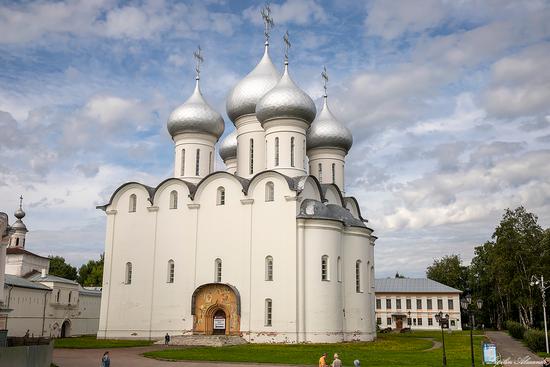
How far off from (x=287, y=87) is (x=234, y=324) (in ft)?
42.9

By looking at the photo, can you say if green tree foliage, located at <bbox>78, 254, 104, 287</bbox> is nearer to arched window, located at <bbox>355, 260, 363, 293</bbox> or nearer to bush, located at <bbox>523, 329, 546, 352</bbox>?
arched window, located at <bbox>355, 260, 363, 293</bbox>

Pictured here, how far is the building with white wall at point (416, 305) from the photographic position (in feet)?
176

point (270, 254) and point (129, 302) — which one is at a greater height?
point (270, 254)

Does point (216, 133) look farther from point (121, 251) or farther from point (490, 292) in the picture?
point (490, 292)

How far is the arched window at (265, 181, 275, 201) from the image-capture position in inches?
1185

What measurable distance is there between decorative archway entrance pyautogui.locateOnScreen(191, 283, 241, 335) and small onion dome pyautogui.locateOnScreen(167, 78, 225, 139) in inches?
387

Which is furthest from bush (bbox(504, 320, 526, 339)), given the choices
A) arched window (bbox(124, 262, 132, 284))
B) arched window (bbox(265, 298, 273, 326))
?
arched window (bbox(124, 262, 132, 284))

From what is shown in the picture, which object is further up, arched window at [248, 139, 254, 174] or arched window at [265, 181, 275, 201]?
arched window at [248, 139, 254, 174]

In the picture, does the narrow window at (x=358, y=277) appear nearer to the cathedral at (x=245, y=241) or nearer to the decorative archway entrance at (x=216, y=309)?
the cathedral at (x=245, y=241)

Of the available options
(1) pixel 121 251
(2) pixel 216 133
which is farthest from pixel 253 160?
(1) pixel 121 251

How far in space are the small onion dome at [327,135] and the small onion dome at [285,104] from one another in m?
→ 3.39

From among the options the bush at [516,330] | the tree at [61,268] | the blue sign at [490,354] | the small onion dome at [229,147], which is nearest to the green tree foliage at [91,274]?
the tree at [61,268]

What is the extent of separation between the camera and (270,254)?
29359 mm

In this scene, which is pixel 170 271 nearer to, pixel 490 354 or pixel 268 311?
pixel 268 311
